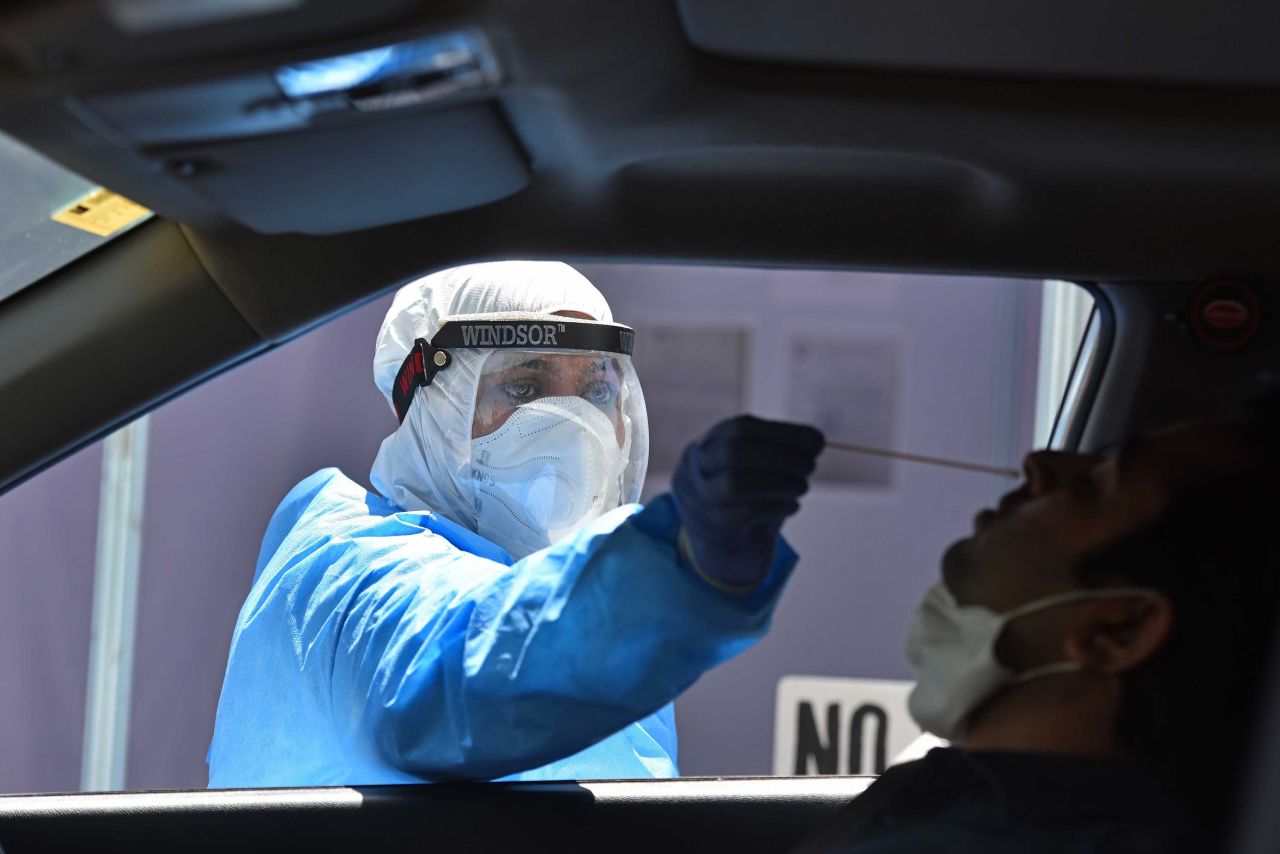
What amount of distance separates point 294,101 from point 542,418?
1.04 meters

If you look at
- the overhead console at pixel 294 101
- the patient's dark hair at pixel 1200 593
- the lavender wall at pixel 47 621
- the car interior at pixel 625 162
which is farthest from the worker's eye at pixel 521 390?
the lavender wall at pixel 47 621

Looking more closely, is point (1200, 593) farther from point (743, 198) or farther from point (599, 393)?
point (599, 393)

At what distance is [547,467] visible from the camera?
198cm

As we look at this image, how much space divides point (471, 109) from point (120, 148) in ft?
0.85

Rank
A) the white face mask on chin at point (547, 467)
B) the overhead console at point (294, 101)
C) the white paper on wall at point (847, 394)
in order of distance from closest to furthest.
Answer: the overhead console at point (294, 101) → the white paper on wall at point (847, 394) → the white face mask on chin at point (547, 467)

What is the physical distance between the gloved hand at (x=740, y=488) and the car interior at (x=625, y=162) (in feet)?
0.60

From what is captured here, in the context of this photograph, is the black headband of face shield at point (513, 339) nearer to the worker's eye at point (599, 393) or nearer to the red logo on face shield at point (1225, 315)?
the worker's eye at point (599, 393)

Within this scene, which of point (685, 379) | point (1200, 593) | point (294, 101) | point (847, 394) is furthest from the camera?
point (685, 379)

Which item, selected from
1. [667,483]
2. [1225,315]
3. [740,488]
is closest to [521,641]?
[667,483]

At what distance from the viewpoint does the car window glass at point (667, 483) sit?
175 cm

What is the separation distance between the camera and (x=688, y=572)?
1321 millimetres

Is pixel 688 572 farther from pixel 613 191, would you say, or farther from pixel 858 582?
pixel 858 582

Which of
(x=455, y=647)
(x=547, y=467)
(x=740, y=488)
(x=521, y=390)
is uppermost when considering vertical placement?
(x=521, y=390)

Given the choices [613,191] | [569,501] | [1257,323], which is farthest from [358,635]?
[1257,323]
